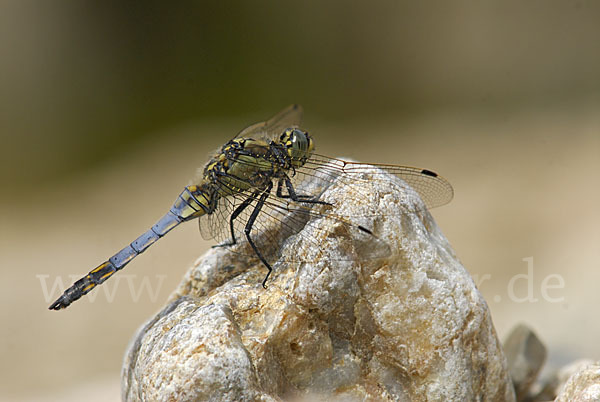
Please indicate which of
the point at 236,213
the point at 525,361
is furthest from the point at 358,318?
the point at 525,361

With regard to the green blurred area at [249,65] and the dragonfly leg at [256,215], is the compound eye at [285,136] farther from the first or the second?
the green blurred area at [249,65]

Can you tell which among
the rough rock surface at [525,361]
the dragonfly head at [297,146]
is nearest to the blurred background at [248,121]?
the rough rock surface at [525,361]

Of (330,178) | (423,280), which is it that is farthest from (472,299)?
(330,178)

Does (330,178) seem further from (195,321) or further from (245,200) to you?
(195,321)

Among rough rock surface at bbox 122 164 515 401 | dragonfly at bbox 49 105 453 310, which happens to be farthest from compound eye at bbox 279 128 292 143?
rough rock surface at bbox 122 164 515 401

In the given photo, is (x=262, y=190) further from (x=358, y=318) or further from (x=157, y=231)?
(x=358, y=318)

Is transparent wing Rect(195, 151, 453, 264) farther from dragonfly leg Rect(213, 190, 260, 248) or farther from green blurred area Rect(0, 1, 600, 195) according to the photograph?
green blurred area Rect(0, 1, 600, 195)
